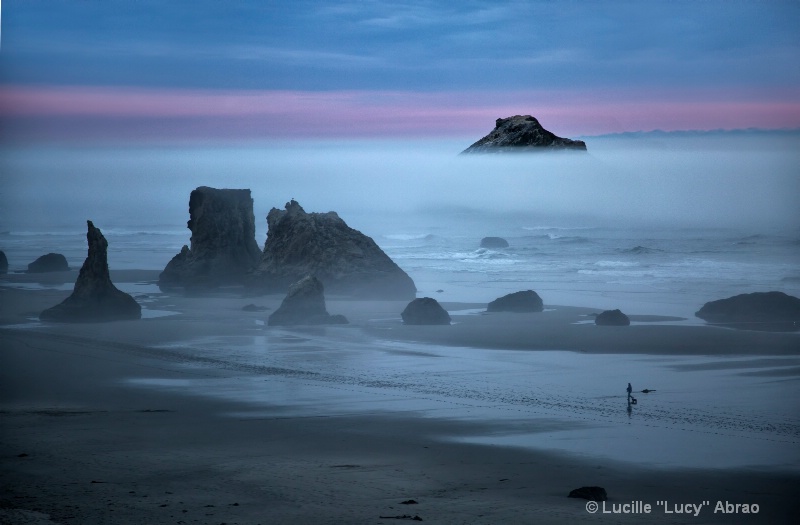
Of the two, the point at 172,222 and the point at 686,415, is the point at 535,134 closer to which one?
the point at 686,415

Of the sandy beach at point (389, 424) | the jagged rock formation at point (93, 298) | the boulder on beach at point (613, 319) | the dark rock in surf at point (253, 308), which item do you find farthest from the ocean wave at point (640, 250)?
the jagged rock formation at point (93, 298)

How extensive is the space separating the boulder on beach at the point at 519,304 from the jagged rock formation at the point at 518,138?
20.0 metres

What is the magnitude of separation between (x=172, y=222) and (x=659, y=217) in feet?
149

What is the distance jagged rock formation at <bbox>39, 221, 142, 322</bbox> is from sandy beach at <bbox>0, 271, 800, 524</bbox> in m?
1.06

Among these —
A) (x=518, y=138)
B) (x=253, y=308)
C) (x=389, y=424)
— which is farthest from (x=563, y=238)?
(x=389, y=424)

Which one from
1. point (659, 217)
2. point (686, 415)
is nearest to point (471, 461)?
point (686, 415)

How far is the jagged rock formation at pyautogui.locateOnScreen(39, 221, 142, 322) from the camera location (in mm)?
24547

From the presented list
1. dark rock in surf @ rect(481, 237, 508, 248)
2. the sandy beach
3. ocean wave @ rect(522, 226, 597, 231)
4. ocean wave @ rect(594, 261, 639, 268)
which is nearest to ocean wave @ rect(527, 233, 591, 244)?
ocean wave @ rect(522, 226, 597, 231)

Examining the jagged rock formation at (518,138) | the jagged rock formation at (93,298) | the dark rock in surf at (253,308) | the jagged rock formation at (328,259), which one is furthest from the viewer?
the jagged rock formation at (518,138)

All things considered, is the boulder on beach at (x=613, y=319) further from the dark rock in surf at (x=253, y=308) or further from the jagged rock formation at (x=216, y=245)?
the jagged rock formation at (x=216, y=245)

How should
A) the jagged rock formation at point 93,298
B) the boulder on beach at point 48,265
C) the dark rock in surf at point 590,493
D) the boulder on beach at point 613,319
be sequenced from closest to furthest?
the dark rock in surf at point 590,493 → the boulder on beach at point 613,319 → the jagged rock formation at point 93,298 → the boulder on beach at point 48,265

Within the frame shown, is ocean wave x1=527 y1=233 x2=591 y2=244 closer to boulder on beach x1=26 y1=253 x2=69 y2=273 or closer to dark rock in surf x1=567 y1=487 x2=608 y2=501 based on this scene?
boulder on beach x1=26 y1=253 x2=69 y2=273

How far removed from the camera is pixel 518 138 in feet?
162

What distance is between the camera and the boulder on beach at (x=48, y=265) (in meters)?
39.6
